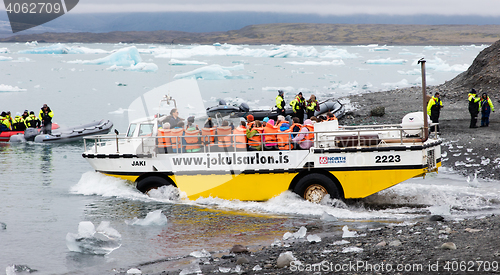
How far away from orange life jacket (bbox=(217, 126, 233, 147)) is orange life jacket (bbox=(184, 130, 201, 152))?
446mm

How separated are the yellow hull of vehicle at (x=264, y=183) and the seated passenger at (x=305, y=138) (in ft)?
1.98

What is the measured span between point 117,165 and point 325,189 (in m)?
4.47

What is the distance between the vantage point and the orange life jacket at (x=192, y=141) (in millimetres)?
9641

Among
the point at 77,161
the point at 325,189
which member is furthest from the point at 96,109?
the point at 325,189

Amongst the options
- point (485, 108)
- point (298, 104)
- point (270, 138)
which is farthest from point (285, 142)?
point (485, 108)

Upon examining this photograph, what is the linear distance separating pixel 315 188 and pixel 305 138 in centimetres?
103

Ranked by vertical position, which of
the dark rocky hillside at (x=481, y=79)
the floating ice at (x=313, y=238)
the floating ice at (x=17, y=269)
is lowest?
the floating ice at (x=17, y=269)

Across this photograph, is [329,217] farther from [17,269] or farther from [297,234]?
[17,269]

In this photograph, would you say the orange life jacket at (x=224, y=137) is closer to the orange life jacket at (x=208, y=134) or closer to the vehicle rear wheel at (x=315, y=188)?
the orange life jacket at (x=208, y=134)

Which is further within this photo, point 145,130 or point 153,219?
point 145,130

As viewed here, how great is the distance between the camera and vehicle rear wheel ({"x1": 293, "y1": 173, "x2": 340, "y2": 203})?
919cm

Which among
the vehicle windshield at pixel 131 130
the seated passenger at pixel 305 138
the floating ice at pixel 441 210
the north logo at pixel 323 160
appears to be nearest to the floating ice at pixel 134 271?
the seated passenger at pixel 305 138

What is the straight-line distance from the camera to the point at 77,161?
55.3 ft

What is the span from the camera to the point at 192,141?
31.9 ft
